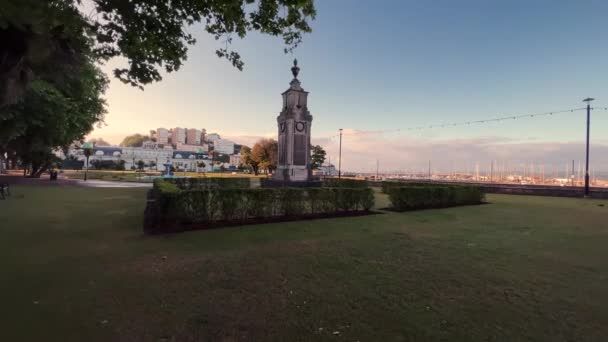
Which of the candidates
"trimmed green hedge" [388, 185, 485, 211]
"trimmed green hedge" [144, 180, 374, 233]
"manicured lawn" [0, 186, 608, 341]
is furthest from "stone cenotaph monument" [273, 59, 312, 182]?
"manicured lawn" [0, 186, 608, 341]

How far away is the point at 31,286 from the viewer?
13.4ft

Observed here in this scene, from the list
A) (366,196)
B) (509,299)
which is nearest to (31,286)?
(509,299)

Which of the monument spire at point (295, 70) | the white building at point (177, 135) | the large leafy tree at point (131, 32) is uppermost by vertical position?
the white building at point (177, 135)

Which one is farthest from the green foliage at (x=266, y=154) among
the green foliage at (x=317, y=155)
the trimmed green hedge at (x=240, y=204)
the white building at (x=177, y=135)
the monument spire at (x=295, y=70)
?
the white building at (x=177, y=135)

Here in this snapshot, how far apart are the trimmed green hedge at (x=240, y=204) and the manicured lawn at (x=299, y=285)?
95 centimetres

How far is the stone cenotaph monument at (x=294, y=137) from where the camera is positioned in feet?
68.6

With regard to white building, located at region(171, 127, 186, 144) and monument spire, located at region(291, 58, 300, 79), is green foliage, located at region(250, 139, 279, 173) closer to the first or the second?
monument spire, located at region(291, 58, 300, 79)

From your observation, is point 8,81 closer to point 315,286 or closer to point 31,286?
point 31,286

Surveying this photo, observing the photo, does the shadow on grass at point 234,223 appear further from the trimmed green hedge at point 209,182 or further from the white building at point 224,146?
the white building at point 224,146

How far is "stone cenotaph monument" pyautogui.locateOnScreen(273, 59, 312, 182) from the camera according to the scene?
20922mm

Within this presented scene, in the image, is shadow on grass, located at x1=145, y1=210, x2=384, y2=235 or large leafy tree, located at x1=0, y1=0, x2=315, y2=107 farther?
shadow on grass, located at x1=145, y1=210, x2=384, y2=235

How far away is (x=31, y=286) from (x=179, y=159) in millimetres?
126216

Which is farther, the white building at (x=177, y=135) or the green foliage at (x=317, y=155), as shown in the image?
the white building at (x=177, y=135)

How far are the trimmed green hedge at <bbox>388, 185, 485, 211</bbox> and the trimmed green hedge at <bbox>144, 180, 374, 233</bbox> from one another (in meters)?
2.21
